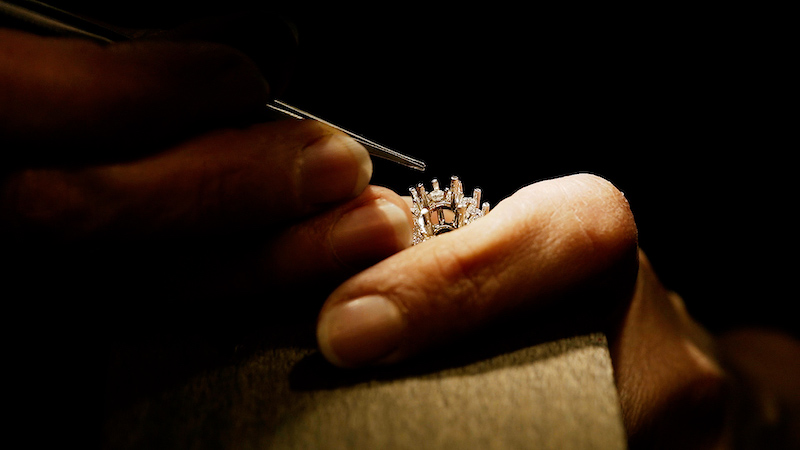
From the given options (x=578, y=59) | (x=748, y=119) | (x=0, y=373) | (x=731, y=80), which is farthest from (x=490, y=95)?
(x=0, y=373)

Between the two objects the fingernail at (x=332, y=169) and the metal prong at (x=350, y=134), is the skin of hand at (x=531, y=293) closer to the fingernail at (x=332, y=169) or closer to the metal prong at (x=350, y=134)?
the fingernail at (x=332, y=169)

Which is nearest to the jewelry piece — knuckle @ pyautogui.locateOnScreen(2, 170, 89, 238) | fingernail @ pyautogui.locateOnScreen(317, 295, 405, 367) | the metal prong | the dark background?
the metal prong

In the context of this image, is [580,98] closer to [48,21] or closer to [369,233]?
[369,233]

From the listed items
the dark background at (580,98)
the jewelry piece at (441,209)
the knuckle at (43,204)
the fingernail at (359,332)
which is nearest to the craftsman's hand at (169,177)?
the knuckle at (43,204)

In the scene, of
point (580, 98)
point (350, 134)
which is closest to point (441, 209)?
point (350, 134)

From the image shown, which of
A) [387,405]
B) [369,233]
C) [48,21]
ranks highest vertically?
[48,21]

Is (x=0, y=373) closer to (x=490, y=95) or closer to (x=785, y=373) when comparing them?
(x=490, y=95)

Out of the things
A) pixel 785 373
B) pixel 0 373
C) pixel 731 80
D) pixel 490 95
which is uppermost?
pixel 731 80

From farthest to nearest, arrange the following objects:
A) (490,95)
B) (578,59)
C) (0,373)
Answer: (490,95), (578,59), (0,373)
